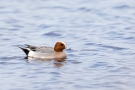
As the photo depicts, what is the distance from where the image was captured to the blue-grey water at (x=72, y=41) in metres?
11.5

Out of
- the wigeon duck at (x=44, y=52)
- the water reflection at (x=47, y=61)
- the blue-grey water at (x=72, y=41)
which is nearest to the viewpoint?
the blue-grey water at (x=72, y=41)

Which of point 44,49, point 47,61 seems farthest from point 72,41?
point 47,61

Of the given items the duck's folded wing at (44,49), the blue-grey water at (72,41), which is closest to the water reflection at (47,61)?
the blue-grey water at (72,41)

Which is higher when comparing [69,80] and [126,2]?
[126,2]

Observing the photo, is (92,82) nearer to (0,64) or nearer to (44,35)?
(0,64)

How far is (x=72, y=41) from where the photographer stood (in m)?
16.0

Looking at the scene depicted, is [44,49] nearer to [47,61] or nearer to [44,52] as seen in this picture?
[44,52]

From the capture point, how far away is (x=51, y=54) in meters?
14.0

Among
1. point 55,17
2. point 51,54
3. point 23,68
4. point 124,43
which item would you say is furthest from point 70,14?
point 23,68

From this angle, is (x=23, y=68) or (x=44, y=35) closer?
(x=23, y=68)

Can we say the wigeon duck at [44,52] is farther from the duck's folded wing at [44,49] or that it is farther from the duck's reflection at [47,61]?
the duck's reflection at [47,61]

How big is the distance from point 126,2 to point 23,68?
34.0ft

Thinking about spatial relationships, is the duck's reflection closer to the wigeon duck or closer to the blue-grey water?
the blue-grey water

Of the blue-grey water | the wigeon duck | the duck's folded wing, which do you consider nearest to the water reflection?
the blue-grey water
